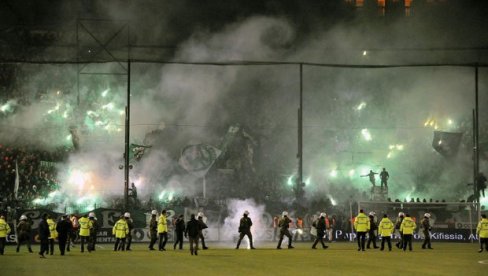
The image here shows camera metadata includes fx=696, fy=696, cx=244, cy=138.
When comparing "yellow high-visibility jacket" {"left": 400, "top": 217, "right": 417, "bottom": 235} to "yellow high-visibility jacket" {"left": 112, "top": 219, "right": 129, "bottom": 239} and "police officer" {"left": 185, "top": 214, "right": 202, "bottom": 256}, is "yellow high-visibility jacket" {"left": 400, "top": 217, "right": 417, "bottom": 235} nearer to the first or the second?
"police officer" {"left": 185, "top": 214, "right": 202, "bottom": 256}

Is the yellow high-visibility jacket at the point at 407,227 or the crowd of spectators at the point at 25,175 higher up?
the crowd of spectators at the point at 25,175

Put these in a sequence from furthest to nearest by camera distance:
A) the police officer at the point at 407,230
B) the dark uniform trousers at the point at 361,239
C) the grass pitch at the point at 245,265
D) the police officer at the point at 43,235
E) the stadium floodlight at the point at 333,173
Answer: the stadium floodlight at the point at 333,173 → the police officer at the point at 407,230 → the dark uniform trousers at the point at 361,239 → the police officer at the point at 43,235 → the grass pitch at the point at 245,265

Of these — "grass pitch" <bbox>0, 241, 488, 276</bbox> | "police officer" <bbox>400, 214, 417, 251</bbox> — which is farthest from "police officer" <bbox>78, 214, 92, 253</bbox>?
"police officer" <bbox>400, 214, 417, 251</bbox>

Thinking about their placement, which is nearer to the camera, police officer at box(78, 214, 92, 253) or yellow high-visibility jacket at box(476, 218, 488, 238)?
yellow high-visibility jacket at box(476, 218, 488, 238)

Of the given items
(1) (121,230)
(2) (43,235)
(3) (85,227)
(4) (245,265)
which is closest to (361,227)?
(1) (121,230)

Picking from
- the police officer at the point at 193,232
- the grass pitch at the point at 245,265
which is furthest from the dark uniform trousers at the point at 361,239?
the police officer at the point at 193,232

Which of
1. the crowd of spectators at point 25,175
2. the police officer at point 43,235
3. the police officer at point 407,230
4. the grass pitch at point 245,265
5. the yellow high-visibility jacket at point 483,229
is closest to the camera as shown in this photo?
the grass pitch at point 245,265

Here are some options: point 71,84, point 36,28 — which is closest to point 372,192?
point 71,84

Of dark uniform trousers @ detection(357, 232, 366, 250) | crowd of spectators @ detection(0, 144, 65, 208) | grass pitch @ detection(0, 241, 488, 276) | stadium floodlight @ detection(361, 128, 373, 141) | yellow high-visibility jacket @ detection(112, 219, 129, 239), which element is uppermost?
stadium floodlight @ detection(361, 128, 373, 141)

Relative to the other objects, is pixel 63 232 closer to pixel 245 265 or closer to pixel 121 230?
pixel 121 230

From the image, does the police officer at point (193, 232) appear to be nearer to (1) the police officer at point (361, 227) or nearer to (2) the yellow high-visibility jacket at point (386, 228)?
(1) the police officer at point (361, 227)

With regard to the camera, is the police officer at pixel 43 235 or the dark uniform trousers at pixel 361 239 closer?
the police officer at pixel 43 235

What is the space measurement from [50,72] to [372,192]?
23.7m

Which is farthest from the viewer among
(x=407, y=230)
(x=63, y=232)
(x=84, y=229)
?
(x=407, y=230)
